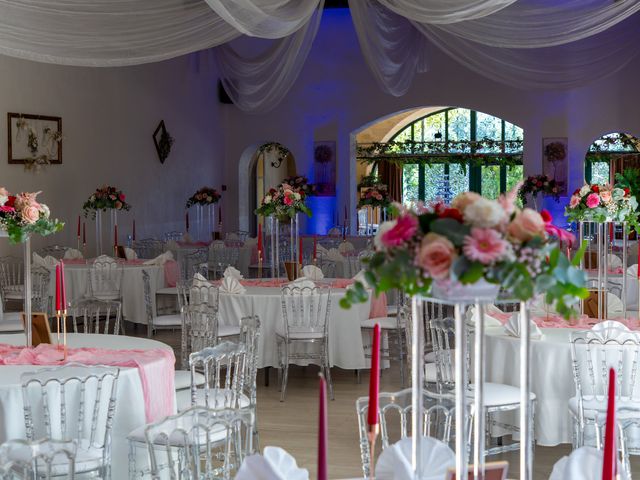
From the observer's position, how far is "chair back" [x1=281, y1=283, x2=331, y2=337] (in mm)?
8203

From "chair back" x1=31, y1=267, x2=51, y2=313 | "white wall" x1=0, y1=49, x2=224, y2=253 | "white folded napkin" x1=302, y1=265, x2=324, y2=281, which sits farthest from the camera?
"white wall" x1=0, y1=49, x2=224, y2=253

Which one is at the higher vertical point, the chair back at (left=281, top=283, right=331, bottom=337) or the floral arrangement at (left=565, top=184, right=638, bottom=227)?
the floral arrangement at (left=565, top=184, right=638, bottom=227)

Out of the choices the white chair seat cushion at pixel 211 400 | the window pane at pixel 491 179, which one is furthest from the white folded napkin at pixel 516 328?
the window pane at pixel 491 179

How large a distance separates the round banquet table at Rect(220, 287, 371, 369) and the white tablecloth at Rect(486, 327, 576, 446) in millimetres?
2654

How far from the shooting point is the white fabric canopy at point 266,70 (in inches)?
415

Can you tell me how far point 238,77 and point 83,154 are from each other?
2507 millimetres

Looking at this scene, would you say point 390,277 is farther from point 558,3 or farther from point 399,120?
point 399,120

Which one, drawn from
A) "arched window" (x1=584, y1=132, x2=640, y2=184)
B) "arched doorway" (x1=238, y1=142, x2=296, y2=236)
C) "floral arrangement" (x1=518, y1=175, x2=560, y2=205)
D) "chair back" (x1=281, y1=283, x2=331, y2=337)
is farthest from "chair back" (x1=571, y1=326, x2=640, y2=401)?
"arched doorway" (x1=238, y1=142, x2=296, y2=236)

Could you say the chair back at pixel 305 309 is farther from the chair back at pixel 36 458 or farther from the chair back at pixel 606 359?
the chair back at pixel 36 458

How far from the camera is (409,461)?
314cm

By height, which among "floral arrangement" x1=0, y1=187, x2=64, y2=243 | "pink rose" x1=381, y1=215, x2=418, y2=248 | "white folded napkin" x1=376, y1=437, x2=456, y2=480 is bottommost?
"white folded napkin" x1=376, y1=437, x2=456, y2=480

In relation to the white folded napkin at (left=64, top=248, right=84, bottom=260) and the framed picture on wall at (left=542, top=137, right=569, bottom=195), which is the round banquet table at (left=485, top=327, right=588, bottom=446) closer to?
the white folded napkin at (left=64, top=248, right=84, bottom=260)

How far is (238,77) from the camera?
12812mm

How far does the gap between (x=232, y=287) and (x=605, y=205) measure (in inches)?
131
